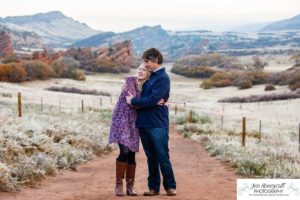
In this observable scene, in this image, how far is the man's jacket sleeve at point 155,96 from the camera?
322 inches

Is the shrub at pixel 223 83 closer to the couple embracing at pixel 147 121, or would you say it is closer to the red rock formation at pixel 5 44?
the red rock formation at pixel 5 44

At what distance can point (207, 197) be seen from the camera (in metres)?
8.98

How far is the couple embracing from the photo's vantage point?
326 inches

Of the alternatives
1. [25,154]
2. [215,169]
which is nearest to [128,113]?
[25,154]

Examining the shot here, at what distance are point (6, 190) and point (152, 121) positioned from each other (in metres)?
2.54

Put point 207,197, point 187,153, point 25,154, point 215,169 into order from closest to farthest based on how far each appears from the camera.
Result: point 207,197 < point 25,154 < point 215,169 < point 187,153

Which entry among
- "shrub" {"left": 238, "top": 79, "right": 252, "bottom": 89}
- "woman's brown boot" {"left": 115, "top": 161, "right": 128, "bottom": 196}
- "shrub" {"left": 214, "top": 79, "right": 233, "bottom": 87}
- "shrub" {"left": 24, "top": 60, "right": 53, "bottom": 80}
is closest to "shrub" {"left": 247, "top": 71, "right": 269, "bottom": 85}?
"shrub" {"left": 214, "top": 79, "right": 233, "bottom": 87}

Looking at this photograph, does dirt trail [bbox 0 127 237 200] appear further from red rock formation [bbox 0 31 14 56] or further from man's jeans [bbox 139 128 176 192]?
red rock formation [bbox 0 31 14 56]

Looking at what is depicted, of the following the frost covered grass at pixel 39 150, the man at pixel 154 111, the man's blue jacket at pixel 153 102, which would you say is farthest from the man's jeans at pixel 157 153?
the frost covered grass at pixel 39 150

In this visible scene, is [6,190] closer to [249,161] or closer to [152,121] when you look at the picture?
[152,121]

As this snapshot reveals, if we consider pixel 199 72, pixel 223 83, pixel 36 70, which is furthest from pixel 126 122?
pixel 199 72

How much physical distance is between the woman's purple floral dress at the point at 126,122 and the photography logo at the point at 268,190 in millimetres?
1690

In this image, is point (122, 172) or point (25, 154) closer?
point (122, 172)

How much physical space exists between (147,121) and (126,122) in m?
0.36
